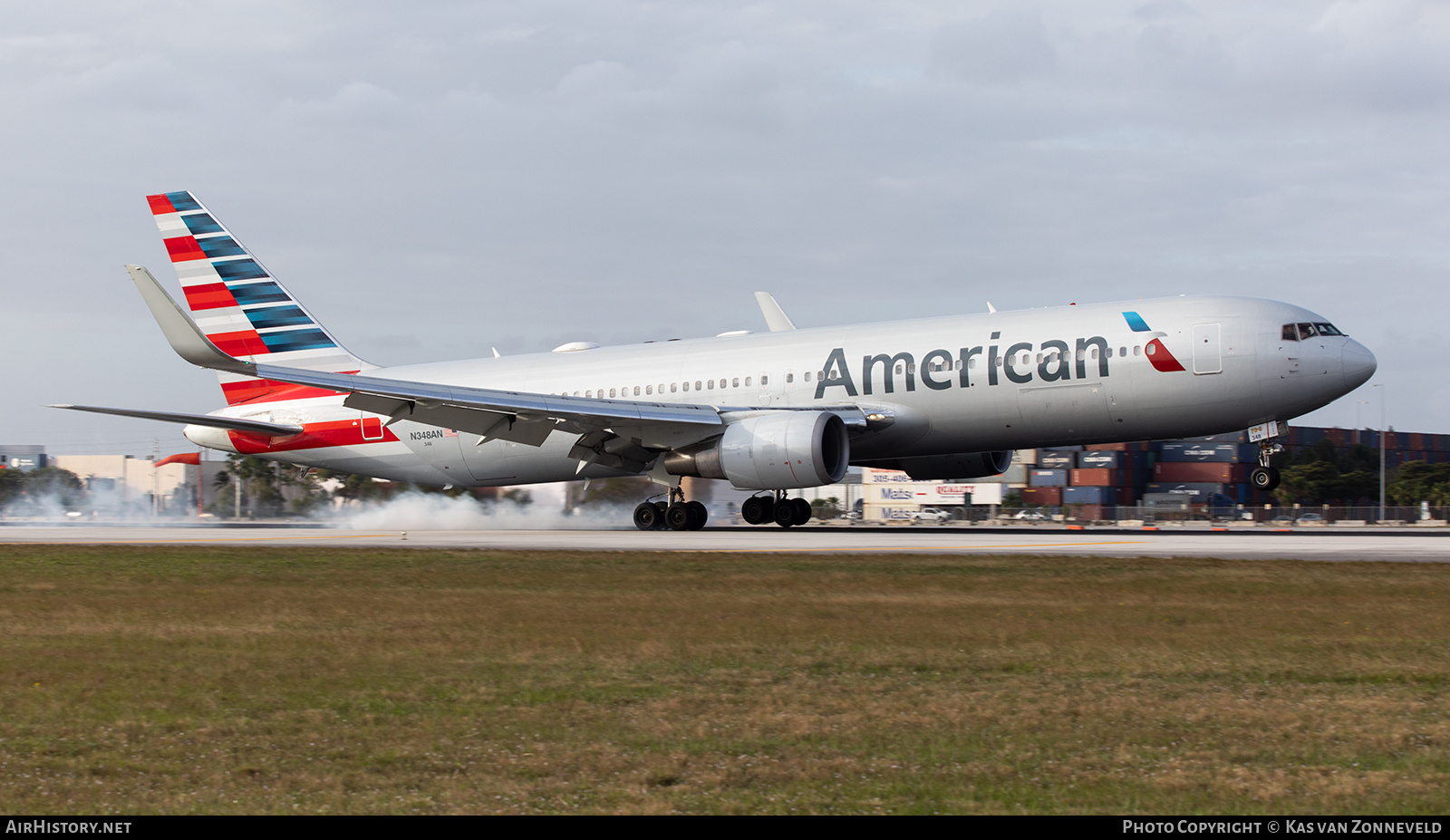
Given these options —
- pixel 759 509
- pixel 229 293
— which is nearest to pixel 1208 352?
pixel 759 509

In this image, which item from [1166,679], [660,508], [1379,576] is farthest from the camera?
[660,508]

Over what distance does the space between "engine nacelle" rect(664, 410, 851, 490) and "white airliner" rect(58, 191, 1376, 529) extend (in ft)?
0.15

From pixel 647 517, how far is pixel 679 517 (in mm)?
1163

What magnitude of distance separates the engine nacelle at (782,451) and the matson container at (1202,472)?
71.7 m

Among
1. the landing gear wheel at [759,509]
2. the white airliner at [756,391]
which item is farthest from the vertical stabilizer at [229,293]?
the landing gear wheel at [759,509]

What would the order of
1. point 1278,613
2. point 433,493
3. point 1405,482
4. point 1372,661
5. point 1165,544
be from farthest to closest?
point 1405,482
point 433,493
point 1165,544
point 1278,613
point 1372,661

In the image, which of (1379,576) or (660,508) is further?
(660,508)

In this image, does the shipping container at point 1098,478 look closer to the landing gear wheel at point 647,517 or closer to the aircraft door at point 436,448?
the landing gear wheel at point 647,517

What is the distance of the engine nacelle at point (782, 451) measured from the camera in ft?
89.0

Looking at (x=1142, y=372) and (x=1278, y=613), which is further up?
(x=1142, y=372)

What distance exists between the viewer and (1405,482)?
8938 cm

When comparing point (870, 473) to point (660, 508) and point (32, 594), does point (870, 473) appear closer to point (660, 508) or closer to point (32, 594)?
point (660, 508)
